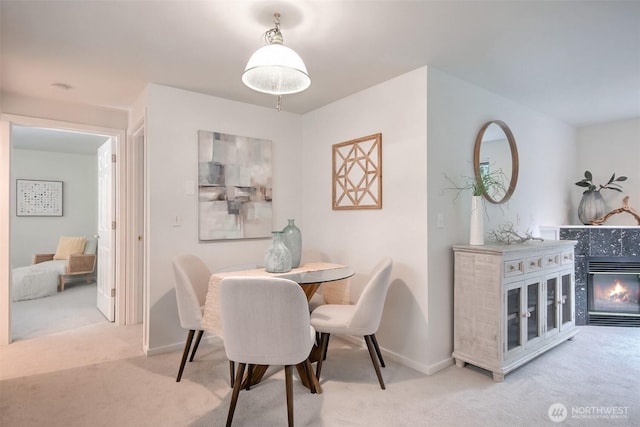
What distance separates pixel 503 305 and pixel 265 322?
66.9 inches

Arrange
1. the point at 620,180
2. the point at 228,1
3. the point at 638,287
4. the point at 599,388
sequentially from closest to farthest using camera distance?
the point at 228,1 → the point at 599,388 → the point at 638,287 → the point at 620,180

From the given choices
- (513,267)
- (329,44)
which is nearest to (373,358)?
(513,267)

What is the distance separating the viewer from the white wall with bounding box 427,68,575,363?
103 inches

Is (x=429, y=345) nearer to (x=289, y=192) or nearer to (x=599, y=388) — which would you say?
(x=599, y=388)

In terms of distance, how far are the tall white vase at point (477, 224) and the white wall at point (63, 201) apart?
6.70m

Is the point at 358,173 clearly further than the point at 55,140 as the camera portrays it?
No

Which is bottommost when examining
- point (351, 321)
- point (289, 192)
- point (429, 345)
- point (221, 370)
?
point (221, 370)

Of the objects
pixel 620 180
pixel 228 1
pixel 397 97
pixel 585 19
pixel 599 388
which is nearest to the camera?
pixel 228 1

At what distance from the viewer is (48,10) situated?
1870 mm

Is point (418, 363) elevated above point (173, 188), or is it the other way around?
point (173, 188)

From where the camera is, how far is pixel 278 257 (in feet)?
8.13

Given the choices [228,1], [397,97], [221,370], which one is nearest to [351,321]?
[221,370]

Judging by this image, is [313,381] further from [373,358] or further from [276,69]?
[276,69]

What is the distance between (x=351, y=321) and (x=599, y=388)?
172 centimetres
